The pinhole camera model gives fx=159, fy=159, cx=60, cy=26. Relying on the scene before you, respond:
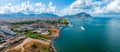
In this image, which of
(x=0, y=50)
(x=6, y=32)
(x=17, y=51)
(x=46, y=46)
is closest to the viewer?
(x=17, y=51)

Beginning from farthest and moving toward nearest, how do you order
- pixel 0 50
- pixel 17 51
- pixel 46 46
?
pixel 46 46, pixel 0 50, pixel 17 51

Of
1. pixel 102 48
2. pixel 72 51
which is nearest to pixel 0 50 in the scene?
pixel 72 51

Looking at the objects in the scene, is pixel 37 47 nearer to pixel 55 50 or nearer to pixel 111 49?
pixel 55 50

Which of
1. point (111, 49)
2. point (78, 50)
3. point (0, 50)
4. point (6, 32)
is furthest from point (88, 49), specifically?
point (6, 32)

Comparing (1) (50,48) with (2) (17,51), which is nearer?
(2) (17,51)

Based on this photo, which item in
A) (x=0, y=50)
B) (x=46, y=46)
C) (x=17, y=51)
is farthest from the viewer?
(x=46, y=46)

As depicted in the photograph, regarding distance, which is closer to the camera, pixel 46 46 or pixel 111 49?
pixel 111 49

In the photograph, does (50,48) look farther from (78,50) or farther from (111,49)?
(111,49)

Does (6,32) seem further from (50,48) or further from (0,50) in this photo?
(50,48)
